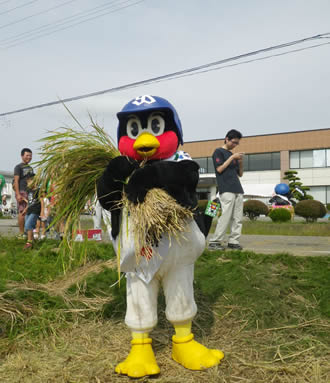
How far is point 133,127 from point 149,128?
0.12 m

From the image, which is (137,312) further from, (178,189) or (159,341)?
(178,189)

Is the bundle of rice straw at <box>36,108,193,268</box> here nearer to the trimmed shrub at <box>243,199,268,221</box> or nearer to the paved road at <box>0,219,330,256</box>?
the paved road at <box>0,219,330,256</box>

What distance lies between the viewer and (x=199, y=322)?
3123 mm

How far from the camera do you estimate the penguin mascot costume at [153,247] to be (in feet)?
7.45

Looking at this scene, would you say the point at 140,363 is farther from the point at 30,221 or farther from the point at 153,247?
the point at 30,221

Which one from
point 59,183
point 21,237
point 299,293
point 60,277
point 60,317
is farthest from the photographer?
point 21,237

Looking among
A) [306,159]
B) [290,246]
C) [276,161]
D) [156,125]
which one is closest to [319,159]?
[306,159]

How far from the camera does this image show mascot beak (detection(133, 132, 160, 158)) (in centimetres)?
248

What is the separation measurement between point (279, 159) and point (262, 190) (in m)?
3.58

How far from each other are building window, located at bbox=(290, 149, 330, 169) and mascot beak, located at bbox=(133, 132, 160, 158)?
116ft

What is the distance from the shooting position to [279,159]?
1442 inches

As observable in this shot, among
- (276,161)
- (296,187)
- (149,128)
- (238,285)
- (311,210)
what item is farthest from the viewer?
(276,161)

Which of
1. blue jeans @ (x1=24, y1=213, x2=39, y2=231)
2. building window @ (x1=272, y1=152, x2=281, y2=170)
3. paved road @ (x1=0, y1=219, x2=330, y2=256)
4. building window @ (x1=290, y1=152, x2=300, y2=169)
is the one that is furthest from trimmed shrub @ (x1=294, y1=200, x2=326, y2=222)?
building window @ (x1=272, y1=152, x2=281, y2=170)

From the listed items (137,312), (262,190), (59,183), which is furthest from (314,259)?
(262,190)
